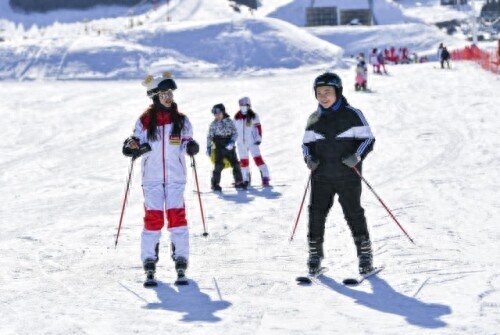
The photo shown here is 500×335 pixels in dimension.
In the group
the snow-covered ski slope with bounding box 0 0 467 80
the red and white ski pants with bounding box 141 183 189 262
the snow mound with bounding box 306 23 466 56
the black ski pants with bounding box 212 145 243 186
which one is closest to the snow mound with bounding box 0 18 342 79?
the snow-covered ski slope with bounding box 0 0 467 80

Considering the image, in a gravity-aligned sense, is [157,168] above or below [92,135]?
above

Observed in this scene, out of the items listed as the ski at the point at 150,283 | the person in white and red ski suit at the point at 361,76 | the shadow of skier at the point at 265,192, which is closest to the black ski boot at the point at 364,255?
the ski at the point at 150,283

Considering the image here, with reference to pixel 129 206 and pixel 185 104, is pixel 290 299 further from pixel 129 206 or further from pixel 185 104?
pixel 185 104

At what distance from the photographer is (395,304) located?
21.2ft

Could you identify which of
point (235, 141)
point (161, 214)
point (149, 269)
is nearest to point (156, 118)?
point (161, 214)

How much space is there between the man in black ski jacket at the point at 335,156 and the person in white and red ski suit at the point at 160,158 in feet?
3.36

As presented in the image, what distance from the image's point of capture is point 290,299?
6.76m

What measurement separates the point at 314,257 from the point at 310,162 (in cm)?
81

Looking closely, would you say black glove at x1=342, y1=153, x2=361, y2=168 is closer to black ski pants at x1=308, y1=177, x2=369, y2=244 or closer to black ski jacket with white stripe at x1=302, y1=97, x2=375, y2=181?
black ski jacket with white stripe at x1=302, y1=97, x2=375, y2=181

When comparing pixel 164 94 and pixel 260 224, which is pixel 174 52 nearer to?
pixel 260 224

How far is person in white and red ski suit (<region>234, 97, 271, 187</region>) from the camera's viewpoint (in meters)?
14.0

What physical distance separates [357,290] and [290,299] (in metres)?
0.56

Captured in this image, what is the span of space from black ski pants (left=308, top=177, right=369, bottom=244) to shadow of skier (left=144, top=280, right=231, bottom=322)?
1101mm

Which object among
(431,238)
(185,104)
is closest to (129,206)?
(431,238)
